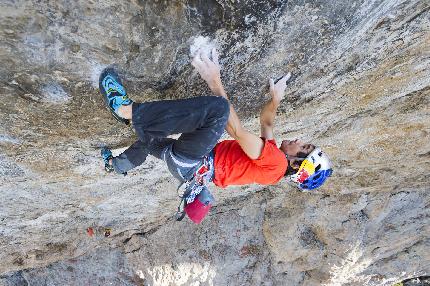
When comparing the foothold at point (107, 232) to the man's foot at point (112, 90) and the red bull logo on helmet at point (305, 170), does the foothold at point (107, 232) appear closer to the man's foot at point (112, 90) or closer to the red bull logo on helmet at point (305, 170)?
the red bull logo on helmet at point (305, 170)

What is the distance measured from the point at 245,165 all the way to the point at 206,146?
0.51 m

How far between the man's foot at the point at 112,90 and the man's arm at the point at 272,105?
4.25 ft

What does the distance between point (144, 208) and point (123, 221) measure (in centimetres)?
56

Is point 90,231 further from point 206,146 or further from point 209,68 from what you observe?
point 209,68

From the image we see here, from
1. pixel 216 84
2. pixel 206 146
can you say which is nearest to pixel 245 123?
pixel 206 146

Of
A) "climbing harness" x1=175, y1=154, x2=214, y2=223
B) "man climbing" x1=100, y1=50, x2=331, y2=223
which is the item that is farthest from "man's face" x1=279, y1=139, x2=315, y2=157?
"climbing harness" x1=175, y1=154, x2=214, y2=223

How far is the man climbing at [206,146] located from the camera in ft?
11.2

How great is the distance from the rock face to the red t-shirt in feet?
1.75

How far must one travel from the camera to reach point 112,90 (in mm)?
3352

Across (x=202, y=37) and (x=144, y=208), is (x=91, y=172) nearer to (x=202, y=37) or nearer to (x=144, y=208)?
(x=144, y=208)

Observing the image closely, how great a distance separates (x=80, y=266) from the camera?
331 inches

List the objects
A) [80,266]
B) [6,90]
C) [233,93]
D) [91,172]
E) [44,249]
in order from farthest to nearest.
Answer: [80,266] < [44,249] < [91,172] < [233,93] < [6,90]

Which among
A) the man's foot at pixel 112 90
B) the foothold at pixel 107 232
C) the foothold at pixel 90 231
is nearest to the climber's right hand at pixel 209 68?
the man's foot at pixel 112 90

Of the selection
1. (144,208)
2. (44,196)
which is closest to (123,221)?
(144,208)
